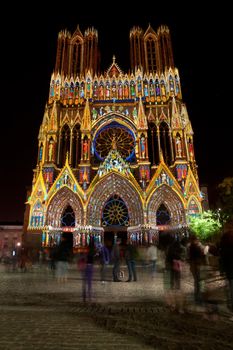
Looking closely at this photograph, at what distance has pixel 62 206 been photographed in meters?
30.0

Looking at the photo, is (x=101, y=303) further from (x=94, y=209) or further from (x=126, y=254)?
(x=94, y=209)

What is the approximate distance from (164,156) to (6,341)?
1201 inches

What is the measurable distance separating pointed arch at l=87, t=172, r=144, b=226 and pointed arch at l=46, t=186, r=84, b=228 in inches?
51.4

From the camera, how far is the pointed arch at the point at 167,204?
28.6 meters

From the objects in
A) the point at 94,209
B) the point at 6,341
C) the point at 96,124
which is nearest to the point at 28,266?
the point at 94,209

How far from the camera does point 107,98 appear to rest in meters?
35.8

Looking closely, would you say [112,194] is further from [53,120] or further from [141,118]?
[53,120]

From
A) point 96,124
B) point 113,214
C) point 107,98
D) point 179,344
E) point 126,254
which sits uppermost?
point 107,98

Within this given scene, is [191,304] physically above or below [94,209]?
below

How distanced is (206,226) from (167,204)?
610cm

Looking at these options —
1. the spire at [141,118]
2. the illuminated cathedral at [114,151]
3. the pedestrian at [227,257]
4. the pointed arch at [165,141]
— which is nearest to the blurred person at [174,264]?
the pedestrian at [227,257]

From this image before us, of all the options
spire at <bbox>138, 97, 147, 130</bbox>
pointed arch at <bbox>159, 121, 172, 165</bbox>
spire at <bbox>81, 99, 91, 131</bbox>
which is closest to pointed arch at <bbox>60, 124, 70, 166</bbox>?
spire at <bbox>81, 99, 91, 131</bbox>

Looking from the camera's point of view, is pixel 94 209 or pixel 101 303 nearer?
pixel 101 303

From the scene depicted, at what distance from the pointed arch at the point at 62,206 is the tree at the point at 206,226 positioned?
12509 millimetres
